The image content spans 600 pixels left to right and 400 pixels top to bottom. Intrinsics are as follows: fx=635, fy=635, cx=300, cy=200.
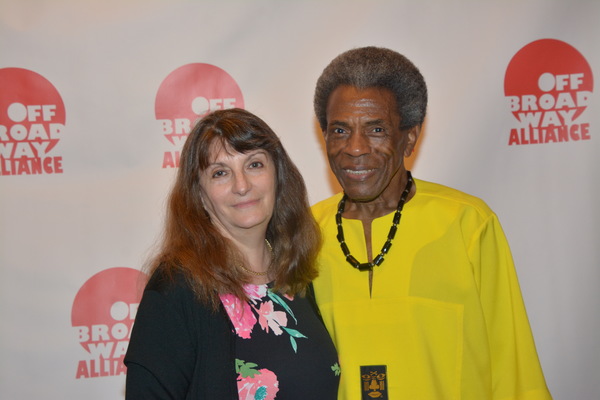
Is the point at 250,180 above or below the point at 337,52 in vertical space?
below

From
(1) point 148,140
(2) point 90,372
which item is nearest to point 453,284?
A: (1) point 148,140

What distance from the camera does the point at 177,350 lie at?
5.34ft

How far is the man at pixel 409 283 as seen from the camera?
1.95 m

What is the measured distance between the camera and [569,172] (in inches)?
115

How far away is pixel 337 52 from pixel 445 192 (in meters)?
0.98

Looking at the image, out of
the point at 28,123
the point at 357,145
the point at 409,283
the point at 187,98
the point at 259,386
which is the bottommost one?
the point at 259,386

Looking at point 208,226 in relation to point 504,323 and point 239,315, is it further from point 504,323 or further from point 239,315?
point 504,323

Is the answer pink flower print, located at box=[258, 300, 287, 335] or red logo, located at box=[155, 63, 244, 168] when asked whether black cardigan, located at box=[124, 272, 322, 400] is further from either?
red logo, located at box=[155, 63, 244, 168]

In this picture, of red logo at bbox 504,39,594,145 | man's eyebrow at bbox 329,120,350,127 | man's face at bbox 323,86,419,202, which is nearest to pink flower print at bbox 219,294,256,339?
man's face at bbox 323,86,419,202

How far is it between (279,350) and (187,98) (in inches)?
54.0

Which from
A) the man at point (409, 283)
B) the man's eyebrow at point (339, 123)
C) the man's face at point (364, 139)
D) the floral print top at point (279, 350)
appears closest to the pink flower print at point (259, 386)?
the floral print top at point (279, 350)

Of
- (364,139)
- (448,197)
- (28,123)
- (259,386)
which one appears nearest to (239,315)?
(259,386)

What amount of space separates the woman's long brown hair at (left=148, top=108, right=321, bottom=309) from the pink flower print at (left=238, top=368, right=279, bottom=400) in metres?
0.22

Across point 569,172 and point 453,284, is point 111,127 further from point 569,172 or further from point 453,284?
point 569,172
